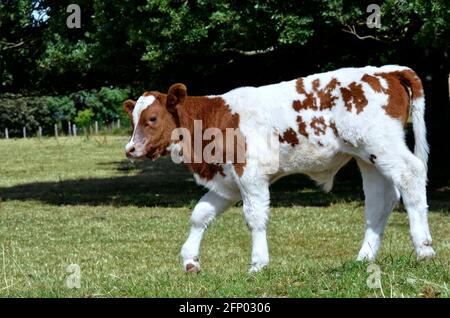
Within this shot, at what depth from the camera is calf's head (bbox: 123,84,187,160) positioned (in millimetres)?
8375

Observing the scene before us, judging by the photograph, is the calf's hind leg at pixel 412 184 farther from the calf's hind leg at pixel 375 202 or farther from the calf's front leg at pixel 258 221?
the calf's front leg at pixel 258 221

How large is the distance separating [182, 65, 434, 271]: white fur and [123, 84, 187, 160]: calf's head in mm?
535

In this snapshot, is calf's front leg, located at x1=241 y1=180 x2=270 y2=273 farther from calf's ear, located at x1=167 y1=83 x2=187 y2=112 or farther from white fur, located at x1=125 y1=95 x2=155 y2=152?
white fur, located at x1=125 y1=95 x2=155 y2=152

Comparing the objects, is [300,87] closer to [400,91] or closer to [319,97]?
[319,97]

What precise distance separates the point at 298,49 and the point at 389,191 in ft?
38.1

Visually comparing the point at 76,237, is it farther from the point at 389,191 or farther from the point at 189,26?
the point at 389,191

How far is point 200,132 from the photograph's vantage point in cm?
845

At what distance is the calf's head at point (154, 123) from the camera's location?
8.38 m

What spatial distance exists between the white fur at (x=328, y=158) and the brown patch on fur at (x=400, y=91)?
6 cm

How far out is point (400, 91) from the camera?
318 inches

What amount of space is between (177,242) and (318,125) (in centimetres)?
524

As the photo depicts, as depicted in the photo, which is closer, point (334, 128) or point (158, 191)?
point (334, 128)

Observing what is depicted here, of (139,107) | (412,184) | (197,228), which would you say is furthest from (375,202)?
(139,107)

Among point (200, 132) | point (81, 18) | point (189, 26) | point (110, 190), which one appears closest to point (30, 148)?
point (110, 190)
